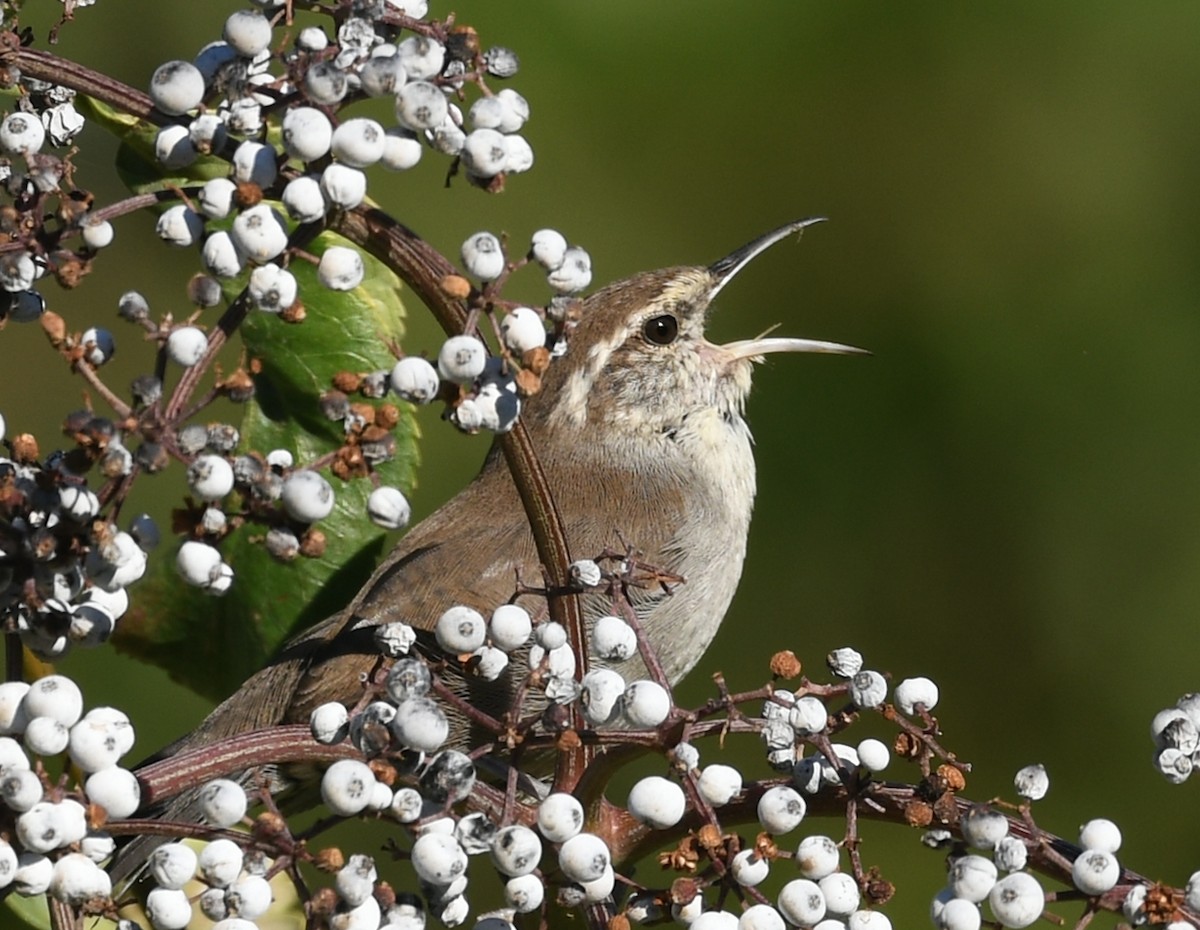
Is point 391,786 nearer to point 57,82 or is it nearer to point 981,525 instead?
point 57,82

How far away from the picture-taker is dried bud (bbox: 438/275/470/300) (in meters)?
1.55

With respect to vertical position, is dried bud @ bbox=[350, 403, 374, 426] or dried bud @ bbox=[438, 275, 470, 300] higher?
dried bud @ bbox=[438, 275, 470, 300]

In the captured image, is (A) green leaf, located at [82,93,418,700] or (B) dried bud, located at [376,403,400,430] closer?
(B) dried bud, located at [376,403,400,430]

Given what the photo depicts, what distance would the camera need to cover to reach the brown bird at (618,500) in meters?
3.33

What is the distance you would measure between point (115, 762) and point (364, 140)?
2.01ft

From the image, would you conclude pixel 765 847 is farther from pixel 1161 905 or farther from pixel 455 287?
pixel 455 287

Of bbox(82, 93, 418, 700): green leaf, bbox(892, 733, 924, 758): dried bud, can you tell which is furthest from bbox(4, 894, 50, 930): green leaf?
bbox(892, 733, 924, 758): dried bud

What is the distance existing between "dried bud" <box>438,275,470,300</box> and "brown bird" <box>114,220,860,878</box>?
1505 millimetres

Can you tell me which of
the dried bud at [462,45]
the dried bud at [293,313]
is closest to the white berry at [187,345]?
the dried bud at [293,313]

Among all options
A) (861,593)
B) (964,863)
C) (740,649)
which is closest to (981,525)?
(861,593)

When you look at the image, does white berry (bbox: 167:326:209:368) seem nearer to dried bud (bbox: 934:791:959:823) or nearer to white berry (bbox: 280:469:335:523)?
white berry (bbox: 280:469:335:523)

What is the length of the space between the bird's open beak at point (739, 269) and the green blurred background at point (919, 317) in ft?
1.61

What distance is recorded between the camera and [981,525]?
4645 mm

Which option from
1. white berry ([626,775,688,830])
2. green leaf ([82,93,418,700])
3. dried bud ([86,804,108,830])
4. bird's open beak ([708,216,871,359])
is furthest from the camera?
bird's open beak ([708,216,871,359])
